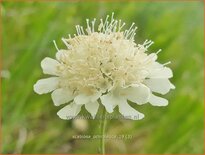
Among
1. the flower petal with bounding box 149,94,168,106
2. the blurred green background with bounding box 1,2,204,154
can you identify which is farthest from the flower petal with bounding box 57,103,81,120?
the blurred green background with bounding box 1,2,204,154

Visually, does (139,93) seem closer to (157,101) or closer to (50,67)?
(157,101)

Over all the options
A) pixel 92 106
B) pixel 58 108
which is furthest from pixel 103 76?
pixel 58 108

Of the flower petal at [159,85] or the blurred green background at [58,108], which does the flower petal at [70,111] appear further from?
the blurred green background at [58,108]

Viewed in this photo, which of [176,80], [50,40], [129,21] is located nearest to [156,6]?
[129,21]

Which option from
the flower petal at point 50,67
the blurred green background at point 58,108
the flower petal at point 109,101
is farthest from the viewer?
the blurred green background at point 58,108

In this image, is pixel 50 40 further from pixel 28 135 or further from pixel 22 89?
pixel 28 135

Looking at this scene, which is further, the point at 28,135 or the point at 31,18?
the point at 31,18

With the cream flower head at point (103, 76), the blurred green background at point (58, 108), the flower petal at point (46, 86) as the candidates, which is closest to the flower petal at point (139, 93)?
the cream flower head at point (103, 76)
